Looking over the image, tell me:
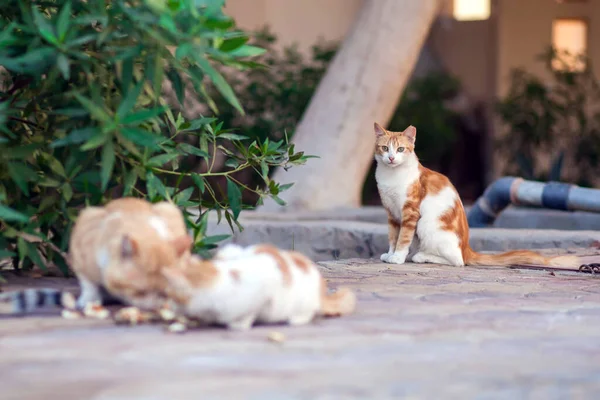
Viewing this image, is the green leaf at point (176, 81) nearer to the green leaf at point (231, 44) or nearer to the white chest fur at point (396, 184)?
the green leaf at point (231, 44)

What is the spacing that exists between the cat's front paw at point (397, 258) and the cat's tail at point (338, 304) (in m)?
1.55

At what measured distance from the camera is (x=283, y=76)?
9445mm

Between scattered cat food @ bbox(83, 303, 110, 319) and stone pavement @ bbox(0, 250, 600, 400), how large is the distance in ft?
0.21

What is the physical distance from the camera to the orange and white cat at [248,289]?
2395mm

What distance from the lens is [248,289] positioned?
7.94 ft

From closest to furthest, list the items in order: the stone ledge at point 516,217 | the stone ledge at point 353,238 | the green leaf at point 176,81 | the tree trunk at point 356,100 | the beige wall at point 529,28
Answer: the green leaf at point 176,81 < the stone ledge at point 353,238 < the stone ledge at point 516,217 < the tree trunk at point 356,100 < the beige wall at point 529,28

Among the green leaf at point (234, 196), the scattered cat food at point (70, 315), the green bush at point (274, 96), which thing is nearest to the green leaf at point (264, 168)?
the green leaf at point (234, 196)

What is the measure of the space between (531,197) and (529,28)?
6.54 m

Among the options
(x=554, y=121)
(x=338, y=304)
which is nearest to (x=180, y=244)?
(x=338, y=304)

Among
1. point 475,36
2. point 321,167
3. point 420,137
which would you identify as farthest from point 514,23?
point 321,167

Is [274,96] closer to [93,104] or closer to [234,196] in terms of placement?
[234,196]

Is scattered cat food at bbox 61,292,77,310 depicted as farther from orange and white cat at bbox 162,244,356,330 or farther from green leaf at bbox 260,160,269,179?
→ green leaf at bbox 260,160,269,179

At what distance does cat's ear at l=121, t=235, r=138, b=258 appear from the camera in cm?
246

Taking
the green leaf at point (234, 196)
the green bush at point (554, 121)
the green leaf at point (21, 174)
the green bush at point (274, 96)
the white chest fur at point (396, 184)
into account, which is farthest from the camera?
the green bush at point (554, 121)
